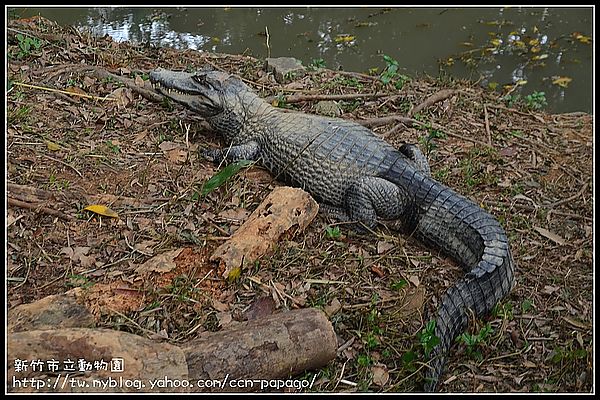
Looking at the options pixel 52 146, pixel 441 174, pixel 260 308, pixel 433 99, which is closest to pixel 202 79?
pixel 52 146

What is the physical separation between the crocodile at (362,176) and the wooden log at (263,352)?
0.62 meters

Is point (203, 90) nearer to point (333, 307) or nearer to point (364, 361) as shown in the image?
point (333, 307)

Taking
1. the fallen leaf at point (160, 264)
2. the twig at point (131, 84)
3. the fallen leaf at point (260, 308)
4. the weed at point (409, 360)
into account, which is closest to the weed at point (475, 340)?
the weed at point (409, 360)

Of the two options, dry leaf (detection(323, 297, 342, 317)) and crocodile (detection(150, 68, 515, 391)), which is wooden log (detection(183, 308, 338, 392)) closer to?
dry leaf (detection(323, 297, 342, 317))

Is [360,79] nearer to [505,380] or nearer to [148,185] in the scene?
[148,185]

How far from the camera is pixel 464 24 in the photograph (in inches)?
330

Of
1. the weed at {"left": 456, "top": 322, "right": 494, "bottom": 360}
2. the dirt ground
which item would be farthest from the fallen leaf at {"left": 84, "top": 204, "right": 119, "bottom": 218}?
the weed at {"left": 456, "top": 322, "right": 494, "bottom": 360}

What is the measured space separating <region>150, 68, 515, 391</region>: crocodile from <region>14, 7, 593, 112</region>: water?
2.68 m

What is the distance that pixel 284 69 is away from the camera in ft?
19.4

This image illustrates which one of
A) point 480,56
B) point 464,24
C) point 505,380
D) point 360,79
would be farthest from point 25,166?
point 464,24

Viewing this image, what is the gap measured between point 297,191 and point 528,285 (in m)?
1.43

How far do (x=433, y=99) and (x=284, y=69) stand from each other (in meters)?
1.53

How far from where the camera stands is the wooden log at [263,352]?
2.21 m

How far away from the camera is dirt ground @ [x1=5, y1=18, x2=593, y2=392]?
2723 millimetres
